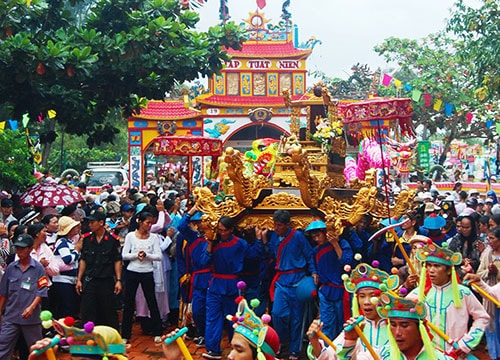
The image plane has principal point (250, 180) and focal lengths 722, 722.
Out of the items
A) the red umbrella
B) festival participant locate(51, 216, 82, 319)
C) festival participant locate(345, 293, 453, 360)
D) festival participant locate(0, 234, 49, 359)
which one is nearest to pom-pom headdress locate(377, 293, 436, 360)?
festival participant locate(345, 293, 453, 360)

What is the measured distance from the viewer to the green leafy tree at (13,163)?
12289 millimetres

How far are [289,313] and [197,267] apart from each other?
50.5 inches

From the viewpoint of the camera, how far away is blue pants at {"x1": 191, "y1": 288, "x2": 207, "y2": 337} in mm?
8344

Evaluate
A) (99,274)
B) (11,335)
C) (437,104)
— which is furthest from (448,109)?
(11,335)

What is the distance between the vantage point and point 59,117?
1030 centimetres

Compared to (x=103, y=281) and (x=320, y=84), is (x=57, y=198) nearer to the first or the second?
(x=103, y=281)

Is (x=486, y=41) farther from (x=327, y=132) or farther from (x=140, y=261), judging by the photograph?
(x=140, y=261)

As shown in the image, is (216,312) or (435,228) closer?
(216,312)

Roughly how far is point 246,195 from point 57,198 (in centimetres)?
392

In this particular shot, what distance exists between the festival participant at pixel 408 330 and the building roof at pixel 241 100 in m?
22.3

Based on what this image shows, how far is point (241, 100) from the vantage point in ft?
86.3

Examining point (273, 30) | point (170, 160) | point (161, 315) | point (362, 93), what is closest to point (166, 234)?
point (161, 315)

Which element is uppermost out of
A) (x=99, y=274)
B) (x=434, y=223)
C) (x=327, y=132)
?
(x=327, y=132)

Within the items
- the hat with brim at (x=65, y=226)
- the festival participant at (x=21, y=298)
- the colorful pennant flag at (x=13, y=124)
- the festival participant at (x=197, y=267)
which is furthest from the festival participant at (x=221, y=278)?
the colorful pennant flag at (x=13, y=124)
